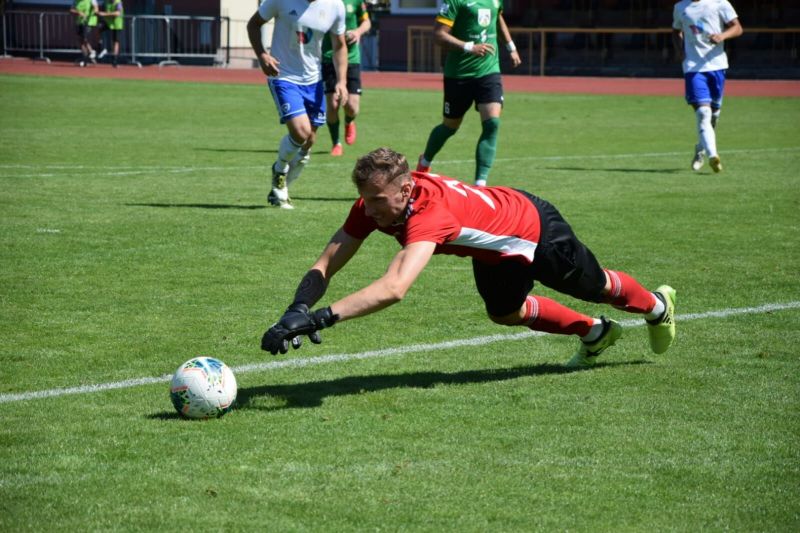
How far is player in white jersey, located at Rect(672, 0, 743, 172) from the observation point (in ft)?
50.6

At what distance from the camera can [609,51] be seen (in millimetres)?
46062

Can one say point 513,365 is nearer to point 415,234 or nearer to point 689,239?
point 415,234

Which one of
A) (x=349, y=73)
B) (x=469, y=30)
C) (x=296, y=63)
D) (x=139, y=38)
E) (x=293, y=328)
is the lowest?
(x=293, y=328)

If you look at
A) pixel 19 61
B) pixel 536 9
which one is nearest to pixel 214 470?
pixel 19 61

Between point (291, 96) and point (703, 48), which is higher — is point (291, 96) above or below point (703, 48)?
below

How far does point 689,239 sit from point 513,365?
440cm

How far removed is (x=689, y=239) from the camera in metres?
10.4

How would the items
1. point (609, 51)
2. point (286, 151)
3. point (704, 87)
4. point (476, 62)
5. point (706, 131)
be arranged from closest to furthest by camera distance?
point (286, 151)
point (476, 62)
point (706, 131)
point (704, 87)
point (609, 51)

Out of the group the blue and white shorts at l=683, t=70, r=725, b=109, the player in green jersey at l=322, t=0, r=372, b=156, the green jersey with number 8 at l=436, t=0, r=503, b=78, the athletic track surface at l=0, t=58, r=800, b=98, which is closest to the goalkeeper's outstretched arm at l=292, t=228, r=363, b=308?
the green jersey with number 8 at l=436, t=0, r=503, b=78

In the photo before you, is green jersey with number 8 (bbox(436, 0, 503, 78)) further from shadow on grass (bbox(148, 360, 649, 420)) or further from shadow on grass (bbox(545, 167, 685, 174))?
shadow on grass (bbox(148, 360, 649, 420))

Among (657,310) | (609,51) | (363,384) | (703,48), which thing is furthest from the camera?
(609,51)

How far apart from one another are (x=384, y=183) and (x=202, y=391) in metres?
1.19

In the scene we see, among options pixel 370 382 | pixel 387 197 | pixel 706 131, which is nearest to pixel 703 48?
pixel 706 131

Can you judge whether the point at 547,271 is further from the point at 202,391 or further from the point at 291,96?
the point at 291,96
